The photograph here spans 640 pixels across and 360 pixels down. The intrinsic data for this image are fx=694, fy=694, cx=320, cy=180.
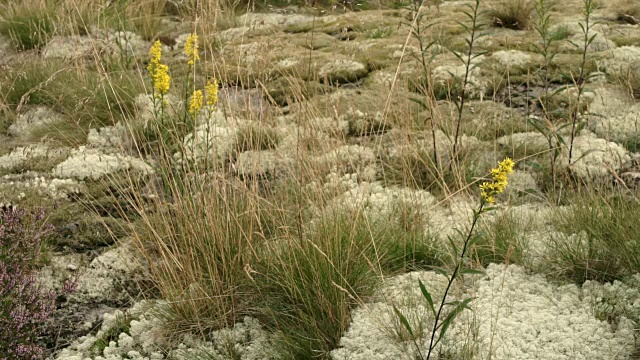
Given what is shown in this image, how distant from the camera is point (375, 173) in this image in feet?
14.3

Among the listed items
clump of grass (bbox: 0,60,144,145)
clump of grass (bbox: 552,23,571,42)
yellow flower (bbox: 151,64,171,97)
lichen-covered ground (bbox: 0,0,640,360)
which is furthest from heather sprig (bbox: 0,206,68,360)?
clump of grass (bbox: 552,23,571,42)

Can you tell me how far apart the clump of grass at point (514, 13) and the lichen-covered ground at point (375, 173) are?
8.0 inches

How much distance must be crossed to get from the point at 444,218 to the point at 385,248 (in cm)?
54

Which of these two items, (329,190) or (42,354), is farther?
(329,190)

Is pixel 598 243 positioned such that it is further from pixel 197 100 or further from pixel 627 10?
pixel 627 10

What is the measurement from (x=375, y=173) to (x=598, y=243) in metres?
1.49

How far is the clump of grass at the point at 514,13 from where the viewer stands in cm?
685

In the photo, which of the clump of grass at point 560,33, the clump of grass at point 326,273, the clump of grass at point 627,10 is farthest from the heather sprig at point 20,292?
the clump of grass at point 627,10

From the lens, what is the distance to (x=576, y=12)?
723 cm

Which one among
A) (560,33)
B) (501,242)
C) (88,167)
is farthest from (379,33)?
(501,242)

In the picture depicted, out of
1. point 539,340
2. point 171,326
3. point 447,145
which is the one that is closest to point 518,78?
point 447,145

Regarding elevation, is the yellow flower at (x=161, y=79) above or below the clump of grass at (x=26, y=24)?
above

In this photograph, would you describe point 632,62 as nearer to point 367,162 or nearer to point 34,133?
point 367,162

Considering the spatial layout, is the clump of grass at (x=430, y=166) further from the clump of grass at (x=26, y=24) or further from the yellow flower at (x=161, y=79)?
the clump of grass at (x=26, y=24)
